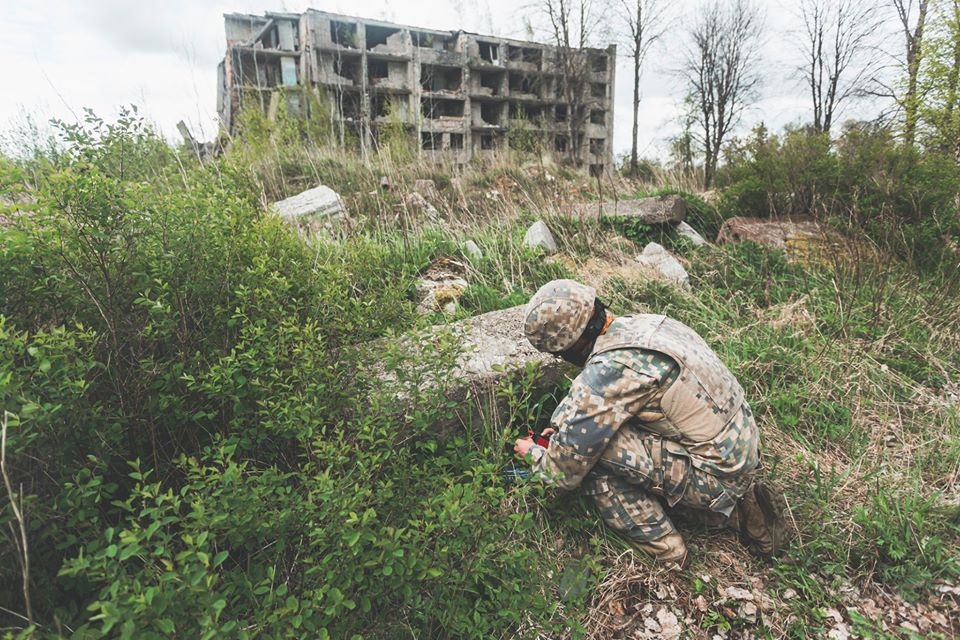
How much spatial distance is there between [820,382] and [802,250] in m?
2.34

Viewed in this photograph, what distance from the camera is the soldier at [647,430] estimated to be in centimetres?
214

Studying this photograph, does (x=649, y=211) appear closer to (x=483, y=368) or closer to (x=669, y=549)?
(x=483, y=368)

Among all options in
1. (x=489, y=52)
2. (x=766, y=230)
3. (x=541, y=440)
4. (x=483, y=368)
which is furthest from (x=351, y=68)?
(x=541, y=440)

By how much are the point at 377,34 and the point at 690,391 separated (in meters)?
24.9

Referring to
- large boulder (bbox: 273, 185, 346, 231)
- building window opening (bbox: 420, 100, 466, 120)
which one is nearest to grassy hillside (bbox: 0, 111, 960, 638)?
large boulder (bbox: 273, 185, 346, 231)

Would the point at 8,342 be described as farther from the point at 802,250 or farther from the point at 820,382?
Result: the point at 802,250

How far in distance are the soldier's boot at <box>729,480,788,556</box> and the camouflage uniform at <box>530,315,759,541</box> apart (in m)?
0.08

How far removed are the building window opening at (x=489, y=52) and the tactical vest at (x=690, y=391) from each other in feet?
79.2

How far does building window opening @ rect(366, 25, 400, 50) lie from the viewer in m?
22.0

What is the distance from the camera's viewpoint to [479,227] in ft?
18.2

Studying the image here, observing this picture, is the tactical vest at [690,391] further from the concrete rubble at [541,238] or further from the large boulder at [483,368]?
the concrete rubble at [541,238]

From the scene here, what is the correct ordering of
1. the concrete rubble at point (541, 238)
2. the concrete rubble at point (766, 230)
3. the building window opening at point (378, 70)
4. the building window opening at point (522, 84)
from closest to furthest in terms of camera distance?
the concrete rubble at point (541, 238) → the concrete rubble at point (766, 230) → the building window opening at point (378, 70) → the building window opening at point (522, 84)

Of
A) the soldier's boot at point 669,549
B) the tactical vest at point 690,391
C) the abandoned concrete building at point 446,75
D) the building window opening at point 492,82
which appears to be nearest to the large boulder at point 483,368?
the tactical vest at point 690,391

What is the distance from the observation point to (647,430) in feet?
7.50
